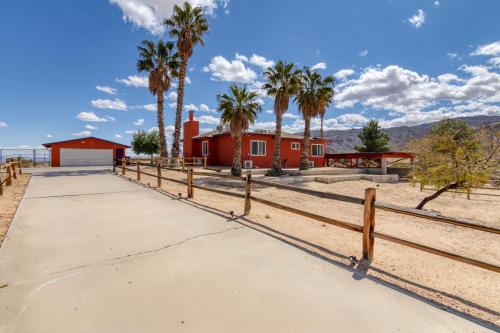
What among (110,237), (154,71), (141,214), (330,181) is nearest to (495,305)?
(110,237)

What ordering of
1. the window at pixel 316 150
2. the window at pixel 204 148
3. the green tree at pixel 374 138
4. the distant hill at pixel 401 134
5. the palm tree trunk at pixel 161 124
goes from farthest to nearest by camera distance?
the distant hill at pixel 401 134
the green tree at pixel 374 138
the window at pixel 316 150
the window at pixel 204 148
the palm tree trunk at pixel 161 124

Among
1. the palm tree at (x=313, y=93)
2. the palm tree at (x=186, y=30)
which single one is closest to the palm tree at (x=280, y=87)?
the palm tree at (x=313, y=93)

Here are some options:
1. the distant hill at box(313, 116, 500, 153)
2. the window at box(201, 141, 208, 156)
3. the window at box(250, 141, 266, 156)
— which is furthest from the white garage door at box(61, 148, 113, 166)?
the distant hill at box(313, 116, 500, 153)

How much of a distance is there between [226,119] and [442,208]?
1260 cm

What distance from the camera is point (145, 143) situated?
3138 cm

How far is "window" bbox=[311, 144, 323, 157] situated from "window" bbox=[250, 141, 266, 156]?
6.37 m

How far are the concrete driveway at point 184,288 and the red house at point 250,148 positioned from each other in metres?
16.5

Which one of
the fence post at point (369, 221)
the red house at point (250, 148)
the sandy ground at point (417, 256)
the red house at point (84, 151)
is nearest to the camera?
the sandy ground at point (417, 256)

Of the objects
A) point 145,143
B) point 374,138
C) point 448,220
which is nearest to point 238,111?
point 448,220

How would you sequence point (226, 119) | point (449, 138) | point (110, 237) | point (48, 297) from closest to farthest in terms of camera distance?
point (48, 297) < point (110, 237) < point (449, 138) < point (226, 119)

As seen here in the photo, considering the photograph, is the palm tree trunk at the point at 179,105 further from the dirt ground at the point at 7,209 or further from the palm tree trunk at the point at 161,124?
the dirt ground at the point at 7,209

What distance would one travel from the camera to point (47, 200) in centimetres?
739

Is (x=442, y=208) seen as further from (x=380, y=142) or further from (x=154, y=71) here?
(x=380, y=142)

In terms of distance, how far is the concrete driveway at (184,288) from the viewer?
2.25 meters
